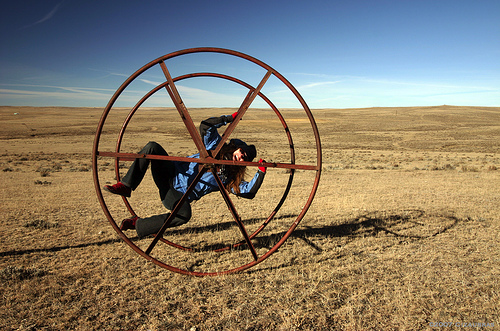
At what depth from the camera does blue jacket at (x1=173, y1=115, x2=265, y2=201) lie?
4484 mm

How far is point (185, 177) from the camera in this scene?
471cm

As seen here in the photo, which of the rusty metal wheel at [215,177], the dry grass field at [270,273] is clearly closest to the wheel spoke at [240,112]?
the rusty metal wheel at [215,177]

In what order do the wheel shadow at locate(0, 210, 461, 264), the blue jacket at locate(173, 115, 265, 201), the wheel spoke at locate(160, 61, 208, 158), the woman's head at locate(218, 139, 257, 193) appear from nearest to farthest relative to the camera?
1. the wheel spoke at locate(160, 61, 208, 158)
2. the blue jacket at locate(173, 115, 265, 201)
3. the woman's head at locate(218, 139, 257, 193)
4. the wheel shadow at locate(0, 210, 461, 264)

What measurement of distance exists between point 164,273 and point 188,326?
1360 mm

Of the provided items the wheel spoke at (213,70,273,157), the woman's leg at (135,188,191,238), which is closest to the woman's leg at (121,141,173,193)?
the woman's leg at (135,188,191,238)

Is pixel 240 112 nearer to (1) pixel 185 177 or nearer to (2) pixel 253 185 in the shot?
(2) pixel 253 185

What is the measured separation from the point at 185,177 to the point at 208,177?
1.15ft

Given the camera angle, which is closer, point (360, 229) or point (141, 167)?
point (141, 167)

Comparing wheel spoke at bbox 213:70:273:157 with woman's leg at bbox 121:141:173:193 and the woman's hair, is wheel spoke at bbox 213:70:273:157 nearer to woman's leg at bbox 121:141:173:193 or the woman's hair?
the woman's hair

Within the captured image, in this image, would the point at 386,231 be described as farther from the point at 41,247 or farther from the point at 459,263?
the point at 41,247

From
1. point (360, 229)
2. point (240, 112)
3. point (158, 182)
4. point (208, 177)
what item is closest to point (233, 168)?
point (208, 177)

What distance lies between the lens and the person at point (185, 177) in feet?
14.4

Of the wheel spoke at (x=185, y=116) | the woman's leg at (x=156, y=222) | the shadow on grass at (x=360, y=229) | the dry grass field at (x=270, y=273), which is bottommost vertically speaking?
the shadow on grass at (x=360, y=229)

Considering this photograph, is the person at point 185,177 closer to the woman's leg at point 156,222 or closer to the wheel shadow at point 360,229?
the woman's leg at point 156,222
